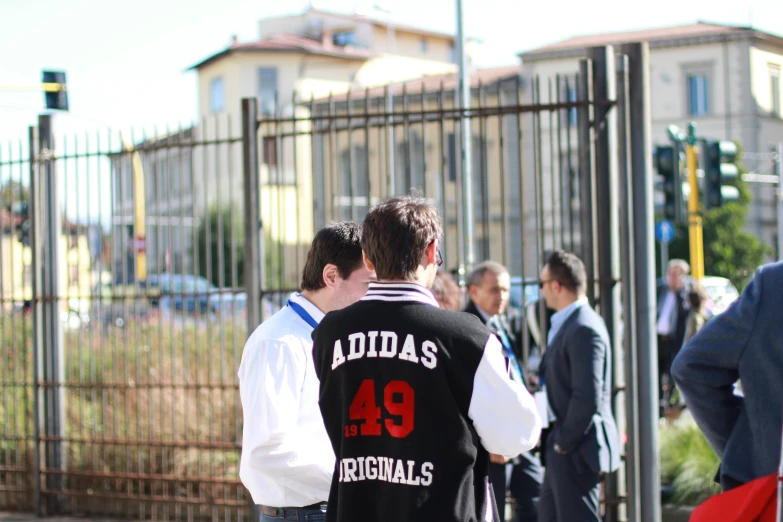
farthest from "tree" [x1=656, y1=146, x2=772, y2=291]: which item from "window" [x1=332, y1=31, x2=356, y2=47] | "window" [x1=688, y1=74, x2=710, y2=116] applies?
"window" [x1=332, y1=31, x2=356, y2=47]

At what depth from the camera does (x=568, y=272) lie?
19.1 feet

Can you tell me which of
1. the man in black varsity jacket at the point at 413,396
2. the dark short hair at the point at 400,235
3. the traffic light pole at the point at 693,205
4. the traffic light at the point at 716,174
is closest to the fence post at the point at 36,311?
the man in black varsity jacket at the point at 413,396

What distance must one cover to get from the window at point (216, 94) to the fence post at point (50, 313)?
1691 inches

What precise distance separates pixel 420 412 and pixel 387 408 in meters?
0.10

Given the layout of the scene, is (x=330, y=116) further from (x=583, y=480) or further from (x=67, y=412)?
(x=67, y=412)

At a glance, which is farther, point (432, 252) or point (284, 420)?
point (284, 420)

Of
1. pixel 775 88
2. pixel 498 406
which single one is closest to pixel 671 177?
pixel 498 406

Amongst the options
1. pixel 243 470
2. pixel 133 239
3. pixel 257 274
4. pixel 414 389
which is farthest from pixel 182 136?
pixel 414 389

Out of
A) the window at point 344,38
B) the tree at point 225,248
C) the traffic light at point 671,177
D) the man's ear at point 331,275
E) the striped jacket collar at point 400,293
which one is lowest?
the striped jacket collar at point 400,293

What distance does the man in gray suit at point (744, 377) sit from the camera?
112 inches

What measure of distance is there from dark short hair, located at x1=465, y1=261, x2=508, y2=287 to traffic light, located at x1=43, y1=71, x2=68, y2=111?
7525mm

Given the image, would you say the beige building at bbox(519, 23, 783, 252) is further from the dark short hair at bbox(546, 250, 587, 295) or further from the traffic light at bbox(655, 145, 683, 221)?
the dark short hair at bbox(546, 250, 587, 295)

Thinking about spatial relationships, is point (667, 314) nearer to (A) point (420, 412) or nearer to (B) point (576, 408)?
(B) point (576, 408)

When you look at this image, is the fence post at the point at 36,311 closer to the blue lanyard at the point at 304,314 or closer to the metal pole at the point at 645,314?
the metal pole at the point at 645,314
